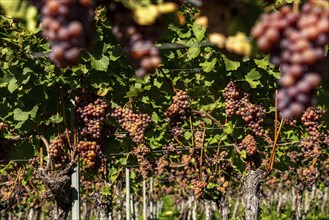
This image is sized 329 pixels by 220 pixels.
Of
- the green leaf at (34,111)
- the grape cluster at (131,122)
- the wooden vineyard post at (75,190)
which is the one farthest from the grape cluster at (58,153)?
the grape cluster at (131,122)

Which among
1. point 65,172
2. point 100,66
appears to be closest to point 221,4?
point 100,66

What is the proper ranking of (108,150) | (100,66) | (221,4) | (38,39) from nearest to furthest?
(221,4) < (100,66) < (38,39) < (108,150)

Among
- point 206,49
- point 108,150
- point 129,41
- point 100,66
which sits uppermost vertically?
point 206,49

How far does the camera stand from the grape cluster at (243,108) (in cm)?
716

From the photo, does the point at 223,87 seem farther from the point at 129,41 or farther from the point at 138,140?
the point at 129,41

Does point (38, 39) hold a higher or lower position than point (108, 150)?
higher

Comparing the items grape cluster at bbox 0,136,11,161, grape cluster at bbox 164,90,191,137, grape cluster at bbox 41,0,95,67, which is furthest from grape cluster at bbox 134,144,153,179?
grape cluster at bbox 41,0,95,67

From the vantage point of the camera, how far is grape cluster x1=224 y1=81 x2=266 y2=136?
7.16 meters

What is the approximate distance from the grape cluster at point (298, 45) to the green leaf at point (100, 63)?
4.65 meters

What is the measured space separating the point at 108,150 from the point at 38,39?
5.58 feet

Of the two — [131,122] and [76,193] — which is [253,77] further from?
[76,193]

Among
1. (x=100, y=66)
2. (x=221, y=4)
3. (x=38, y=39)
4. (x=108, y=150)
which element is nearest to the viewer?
(x=221, y=4)

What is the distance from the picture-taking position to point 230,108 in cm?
725

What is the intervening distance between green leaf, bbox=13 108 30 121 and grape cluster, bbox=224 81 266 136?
8.03 feet
